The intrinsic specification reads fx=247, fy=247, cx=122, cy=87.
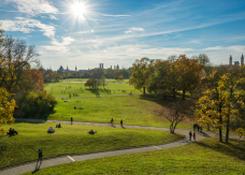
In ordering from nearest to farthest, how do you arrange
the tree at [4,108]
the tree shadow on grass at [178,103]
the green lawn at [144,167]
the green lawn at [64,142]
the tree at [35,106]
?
the tree at [4,108] → the green lawn at [144,167] → the green lawn at [64,142] → the tree at [35,106] → the tree shadow on grass at [178,103]

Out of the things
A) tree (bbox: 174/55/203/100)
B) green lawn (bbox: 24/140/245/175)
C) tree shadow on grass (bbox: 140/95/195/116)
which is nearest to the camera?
green lawn (bbox: 24/140/245/175)

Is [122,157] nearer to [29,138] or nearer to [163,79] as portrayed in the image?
[29,138]

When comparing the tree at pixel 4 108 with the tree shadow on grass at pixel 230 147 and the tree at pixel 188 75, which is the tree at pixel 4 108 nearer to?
the tree shadow on grass at pixel 230 147

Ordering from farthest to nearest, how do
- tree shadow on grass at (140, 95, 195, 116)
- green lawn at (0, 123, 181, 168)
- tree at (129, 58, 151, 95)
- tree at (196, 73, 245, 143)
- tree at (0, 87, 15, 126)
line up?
tree at (129, 58, 151, 95), tree shadow on grass at (140, 95, 195, 116), tree at (196, 73, 245, 143), green lawn at (0, 123, 181, 168), tree at (0, 87, 15, 126)

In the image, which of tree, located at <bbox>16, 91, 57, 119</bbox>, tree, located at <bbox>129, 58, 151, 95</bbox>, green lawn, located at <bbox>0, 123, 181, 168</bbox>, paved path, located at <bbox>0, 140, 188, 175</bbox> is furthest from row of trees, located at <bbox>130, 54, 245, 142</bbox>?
tree, located at <bbox>16, 91, 57, 119</bbox>

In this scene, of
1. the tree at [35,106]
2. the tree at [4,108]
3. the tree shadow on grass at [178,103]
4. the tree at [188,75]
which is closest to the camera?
the tree at [4,108]

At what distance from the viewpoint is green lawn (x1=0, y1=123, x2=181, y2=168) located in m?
28.0

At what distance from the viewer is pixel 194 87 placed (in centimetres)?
7894

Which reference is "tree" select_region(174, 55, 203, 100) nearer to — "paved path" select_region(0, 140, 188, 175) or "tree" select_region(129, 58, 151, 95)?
"tree" select_region(129, 58, 151, 95)

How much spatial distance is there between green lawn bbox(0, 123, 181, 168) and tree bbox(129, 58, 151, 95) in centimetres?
5375

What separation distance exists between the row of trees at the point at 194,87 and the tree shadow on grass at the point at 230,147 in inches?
78.9

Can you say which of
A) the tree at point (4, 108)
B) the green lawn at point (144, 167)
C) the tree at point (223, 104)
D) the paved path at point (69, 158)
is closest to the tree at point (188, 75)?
the tree at point (223, 104)

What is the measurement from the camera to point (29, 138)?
32156 millimetres

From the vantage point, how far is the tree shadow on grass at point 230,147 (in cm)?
3384
